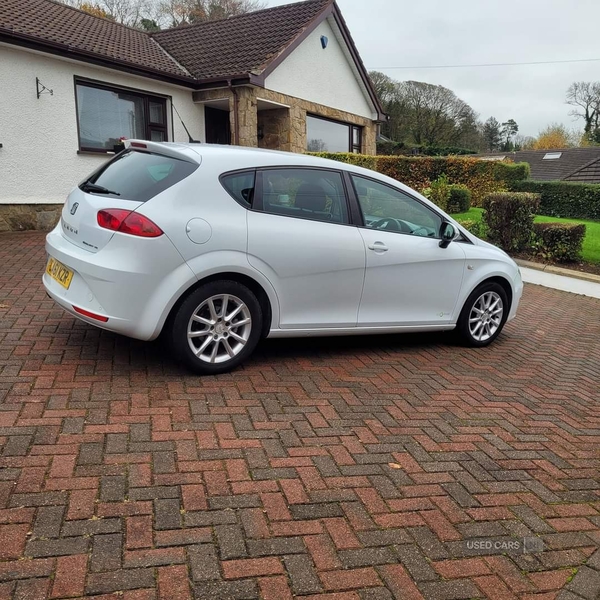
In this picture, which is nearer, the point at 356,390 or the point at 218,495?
the point at 218,495

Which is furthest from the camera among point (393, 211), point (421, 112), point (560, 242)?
point (421, 112)

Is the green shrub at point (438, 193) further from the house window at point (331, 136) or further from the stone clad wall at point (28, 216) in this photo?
the stone clad wall at point (28, 216)

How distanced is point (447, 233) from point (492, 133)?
219 feet

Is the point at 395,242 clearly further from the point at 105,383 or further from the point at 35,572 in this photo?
the point at 35,572

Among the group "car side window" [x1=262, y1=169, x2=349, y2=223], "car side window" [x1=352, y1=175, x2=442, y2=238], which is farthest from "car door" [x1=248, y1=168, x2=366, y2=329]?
"car side window" [x1=352, y1=175, x2=442, y2=238]

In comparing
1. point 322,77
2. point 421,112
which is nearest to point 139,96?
point 322,77

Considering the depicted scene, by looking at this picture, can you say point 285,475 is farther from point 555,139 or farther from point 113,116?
point 555,139

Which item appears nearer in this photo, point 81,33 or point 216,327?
point 216,327

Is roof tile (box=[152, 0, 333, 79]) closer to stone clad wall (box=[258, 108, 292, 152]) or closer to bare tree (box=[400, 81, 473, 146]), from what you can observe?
stone clad wall (box=[258, 108, 292, 152])

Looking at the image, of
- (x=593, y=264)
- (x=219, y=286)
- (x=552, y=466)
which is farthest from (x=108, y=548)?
(x=593, y=264)

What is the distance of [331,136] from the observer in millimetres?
18031

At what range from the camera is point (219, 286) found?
4059 millimetres

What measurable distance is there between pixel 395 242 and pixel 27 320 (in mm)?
3314

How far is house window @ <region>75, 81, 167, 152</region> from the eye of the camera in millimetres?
11688
